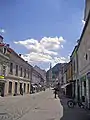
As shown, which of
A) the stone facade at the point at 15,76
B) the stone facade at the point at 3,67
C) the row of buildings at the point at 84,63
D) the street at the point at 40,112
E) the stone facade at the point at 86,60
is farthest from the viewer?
the stone facade at the point at 15,76

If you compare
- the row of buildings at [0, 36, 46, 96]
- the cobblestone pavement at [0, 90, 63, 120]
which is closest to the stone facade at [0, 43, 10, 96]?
the row of buildings at [0, 36, 46, 96]

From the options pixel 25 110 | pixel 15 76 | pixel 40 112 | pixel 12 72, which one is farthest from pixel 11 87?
pixel 40 112

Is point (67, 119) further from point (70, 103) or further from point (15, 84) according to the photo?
point (15, 84)

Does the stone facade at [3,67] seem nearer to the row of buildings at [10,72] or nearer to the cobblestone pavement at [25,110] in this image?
the row of buildings at [10,72]

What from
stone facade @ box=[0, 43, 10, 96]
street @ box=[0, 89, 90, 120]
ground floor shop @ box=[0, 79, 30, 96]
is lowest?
street @ box=[0, 89, 90, 120]

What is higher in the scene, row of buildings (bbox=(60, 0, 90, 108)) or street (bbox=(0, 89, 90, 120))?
row of buildings (bbox=(60, 0, 90, 108))

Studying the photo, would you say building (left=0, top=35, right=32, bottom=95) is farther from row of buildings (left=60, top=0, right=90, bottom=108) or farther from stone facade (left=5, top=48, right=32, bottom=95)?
row of buildings (left=60, top=0, right=90, bottom=108)

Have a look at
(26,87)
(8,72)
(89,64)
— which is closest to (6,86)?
(8,72)

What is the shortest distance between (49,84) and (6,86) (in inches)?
5481

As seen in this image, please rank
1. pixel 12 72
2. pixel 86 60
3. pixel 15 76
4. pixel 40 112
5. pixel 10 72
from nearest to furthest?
pixel 40 112
pixel 86 60
pixel 10 72
pixel 12 72
pixel 15 76

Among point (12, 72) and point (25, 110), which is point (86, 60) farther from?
point (12, 72)

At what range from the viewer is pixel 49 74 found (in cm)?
18788

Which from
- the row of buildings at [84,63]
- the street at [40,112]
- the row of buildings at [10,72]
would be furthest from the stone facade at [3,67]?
the street at [40,112]

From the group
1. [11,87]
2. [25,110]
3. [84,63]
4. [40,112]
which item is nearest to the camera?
[40,112]
